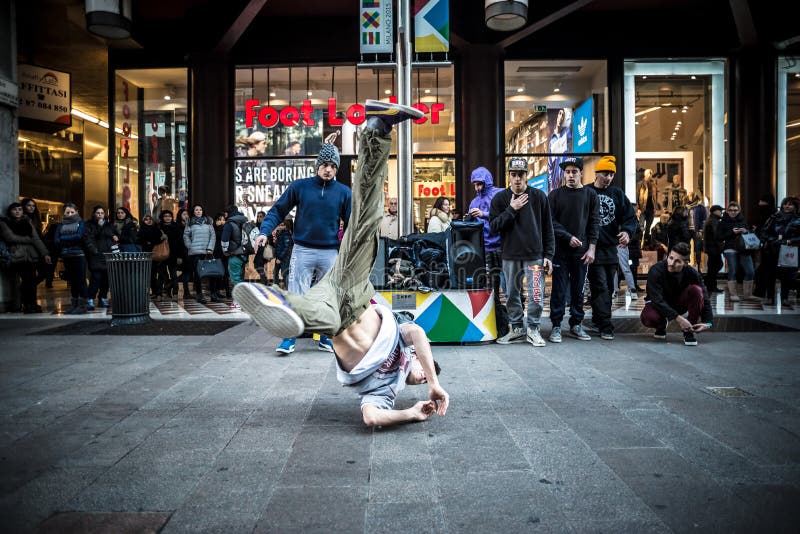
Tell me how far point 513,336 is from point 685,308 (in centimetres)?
186

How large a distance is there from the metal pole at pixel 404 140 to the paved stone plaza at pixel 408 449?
109 inches

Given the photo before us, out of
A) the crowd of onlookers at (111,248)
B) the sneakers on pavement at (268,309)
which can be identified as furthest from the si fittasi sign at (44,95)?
the sneakers on pavement at (268,309)

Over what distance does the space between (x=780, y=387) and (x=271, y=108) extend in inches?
529

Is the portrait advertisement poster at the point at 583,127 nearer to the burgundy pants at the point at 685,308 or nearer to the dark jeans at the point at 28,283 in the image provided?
the burgundy pants at the point at 685,308

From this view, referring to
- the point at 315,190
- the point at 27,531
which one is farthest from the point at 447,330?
the point at 27,531

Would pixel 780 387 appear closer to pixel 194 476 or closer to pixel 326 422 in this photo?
pixel 326 422

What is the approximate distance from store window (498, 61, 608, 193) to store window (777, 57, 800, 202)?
4.17 m

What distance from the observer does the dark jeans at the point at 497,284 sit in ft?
22.0

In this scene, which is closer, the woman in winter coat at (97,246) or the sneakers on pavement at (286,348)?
the sneakers on pavement at (286,348)

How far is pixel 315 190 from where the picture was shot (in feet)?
19.2

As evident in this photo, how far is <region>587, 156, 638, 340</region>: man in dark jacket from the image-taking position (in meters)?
6.76

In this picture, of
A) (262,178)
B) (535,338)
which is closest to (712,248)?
(535,338)

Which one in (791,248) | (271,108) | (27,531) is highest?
(271,108)

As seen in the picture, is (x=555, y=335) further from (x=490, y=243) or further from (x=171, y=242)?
(x=171, y=242)
